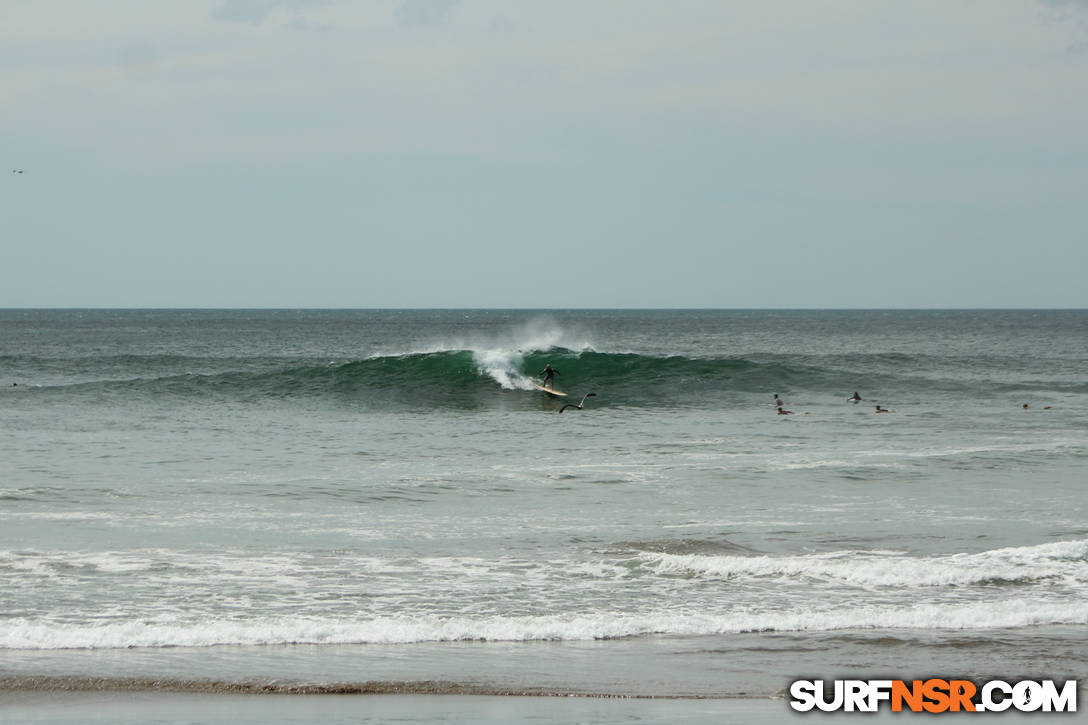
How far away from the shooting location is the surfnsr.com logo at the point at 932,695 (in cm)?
827

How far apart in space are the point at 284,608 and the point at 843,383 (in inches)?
1319

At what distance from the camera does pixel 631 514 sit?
16422 millimetres

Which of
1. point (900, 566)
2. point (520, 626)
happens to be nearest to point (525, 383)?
point (900, 566)

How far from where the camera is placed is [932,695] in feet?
28.1

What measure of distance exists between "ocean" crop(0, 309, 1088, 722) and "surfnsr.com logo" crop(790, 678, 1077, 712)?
0.25 m

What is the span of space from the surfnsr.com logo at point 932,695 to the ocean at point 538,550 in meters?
0.25

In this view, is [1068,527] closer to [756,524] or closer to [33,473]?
[756,524]

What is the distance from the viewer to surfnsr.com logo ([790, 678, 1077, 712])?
325 inches

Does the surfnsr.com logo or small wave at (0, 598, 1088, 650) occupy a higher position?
small wave at (0, 598, 1088, 650)

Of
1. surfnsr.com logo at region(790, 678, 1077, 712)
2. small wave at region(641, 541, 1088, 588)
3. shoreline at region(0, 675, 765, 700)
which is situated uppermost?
small wave at region(641, 541, 1088, 588)

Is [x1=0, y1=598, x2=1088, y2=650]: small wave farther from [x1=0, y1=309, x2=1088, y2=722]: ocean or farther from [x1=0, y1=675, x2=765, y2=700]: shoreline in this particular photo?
[x1=0, y1=675, x2=765, y2=700]: shoreline

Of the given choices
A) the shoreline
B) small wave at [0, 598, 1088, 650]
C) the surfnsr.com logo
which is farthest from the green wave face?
the surfnsr.com logo

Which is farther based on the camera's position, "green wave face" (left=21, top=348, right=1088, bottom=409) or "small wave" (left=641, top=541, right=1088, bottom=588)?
"green wave face" (left=21, top=348, right=1088, bottom=409)

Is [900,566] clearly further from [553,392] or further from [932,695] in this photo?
[553,392]
